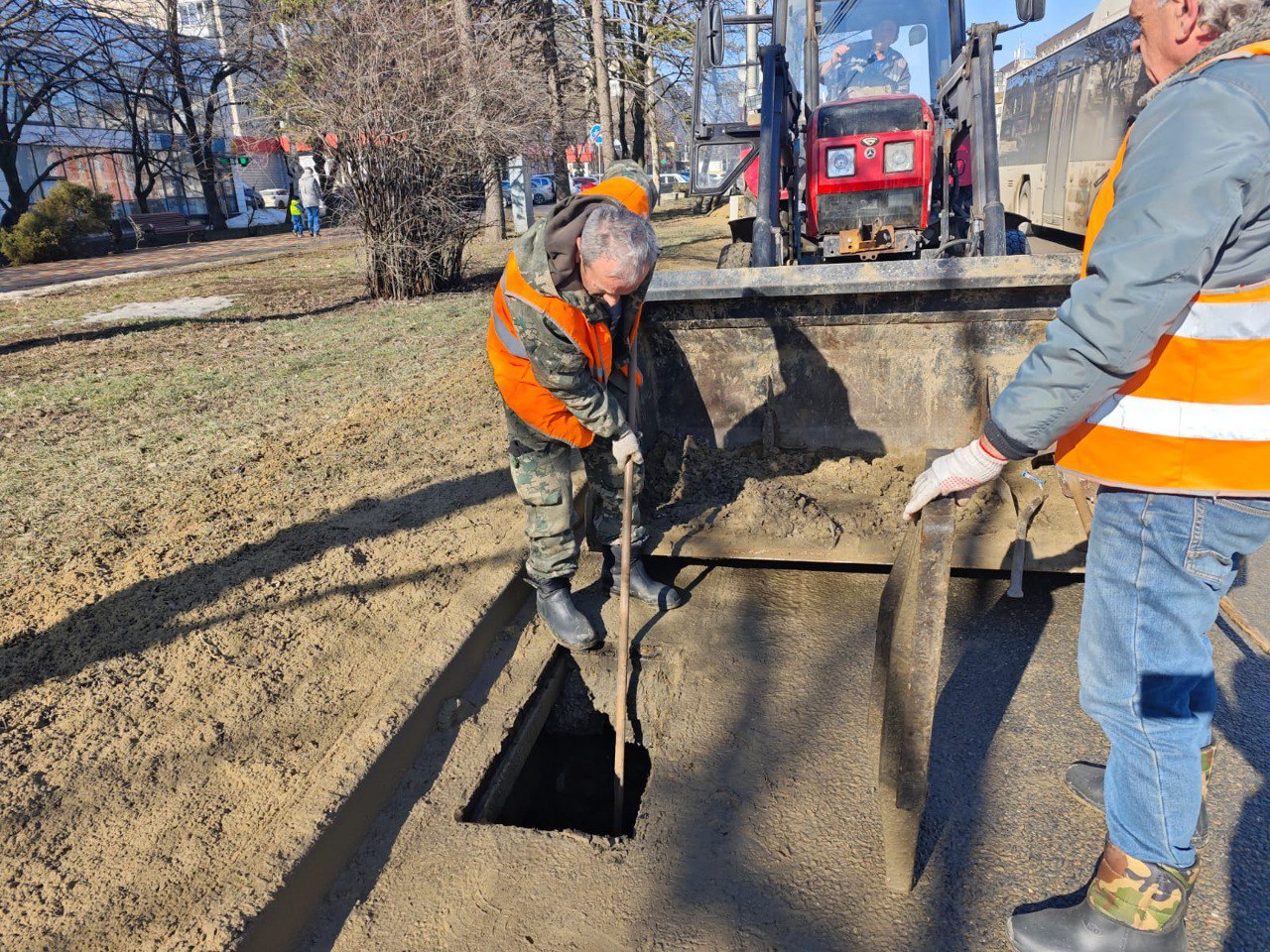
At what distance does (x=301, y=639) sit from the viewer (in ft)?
11.0

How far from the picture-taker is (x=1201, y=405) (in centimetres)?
171

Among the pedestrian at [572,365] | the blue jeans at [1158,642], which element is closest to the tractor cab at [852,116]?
the pedestrian at [572,365]

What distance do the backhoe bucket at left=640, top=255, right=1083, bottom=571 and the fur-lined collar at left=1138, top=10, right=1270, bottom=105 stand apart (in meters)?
2.18

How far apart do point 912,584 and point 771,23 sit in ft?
20.5

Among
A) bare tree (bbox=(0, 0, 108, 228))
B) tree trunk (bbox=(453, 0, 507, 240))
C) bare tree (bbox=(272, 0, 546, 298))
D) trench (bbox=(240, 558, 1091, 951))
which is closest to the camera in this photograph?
trench (bbox=(240, 558, 1091, 951))

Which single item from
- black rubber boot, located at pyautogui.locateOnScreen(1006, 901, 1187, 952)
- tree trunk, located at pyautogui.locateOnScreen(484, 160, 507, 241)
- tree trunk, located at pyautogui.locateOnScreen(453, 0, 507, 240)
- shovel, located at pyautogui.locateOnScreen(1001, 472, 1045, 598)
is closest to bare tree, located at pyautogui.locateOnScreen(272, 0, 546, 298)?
tree trunk, located at pyautogui.locateOnScreen(453, 0, 507, 240)

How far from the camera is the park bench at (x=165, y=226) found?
23.8 metres

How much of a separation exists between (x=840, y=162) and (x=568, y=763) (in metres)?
4.61

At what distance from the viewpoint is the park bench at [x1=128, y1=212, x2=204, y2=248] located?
2382 cm

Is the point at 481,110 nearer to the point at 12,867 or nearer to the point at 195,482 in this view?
the point at 195,482

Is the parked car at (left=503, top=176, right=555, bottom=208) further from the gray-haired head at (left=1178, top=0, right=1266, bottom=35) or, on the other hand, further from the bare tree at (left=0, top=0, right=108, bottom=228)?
the gray-haired head at (left=1178, top=0, right=1266, bottom=35)

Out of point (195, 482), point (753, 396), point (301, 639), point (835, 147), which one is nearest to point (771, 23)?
point (835, 147)

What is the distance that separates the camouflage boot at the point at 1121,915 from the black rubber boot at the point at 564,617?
6.09 ft

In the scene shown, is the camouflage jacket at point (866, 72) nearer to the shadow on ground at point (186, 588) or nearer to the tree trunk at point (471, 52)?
the shadow on ground at point (186, 588)
